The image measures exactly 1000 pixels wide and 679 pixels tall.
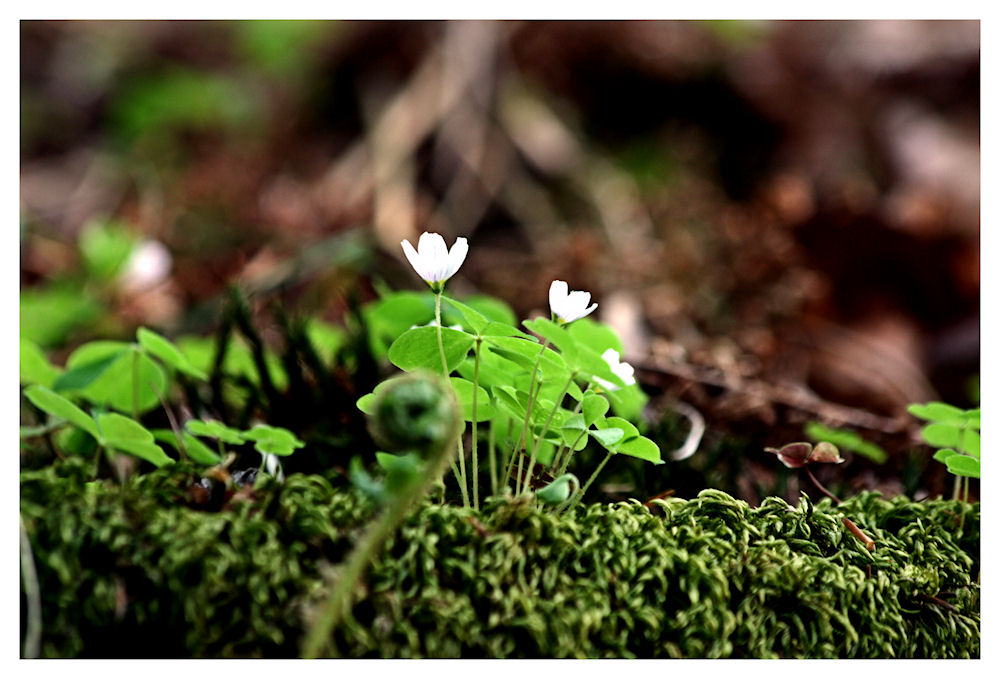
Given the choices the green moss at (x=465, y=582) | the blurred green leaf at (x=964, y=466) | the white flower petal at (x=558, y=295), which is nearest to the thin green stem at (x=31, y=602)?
the green moss at (x=465, y=582)

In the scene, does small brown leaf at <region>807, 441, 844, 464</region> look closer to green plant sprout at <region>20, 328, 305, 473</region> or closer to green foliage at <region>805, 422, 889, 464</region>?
green foliage at <region>805, 422, 889, 464</region>

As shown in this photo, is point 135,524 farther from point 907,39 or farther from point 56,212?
point 907,39

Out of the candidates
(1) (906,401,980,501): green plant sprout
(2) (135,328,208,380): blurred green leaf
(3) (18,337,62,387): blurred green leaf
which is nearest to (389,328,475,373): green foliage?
(2) (135,328,208,380): blurred green leaf

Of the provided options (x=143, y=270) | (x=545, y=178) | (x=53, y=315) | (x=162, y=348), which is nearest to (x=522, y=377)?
(x=162, y=348)

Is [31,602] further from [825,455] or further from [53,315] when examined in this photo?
[53,315]
